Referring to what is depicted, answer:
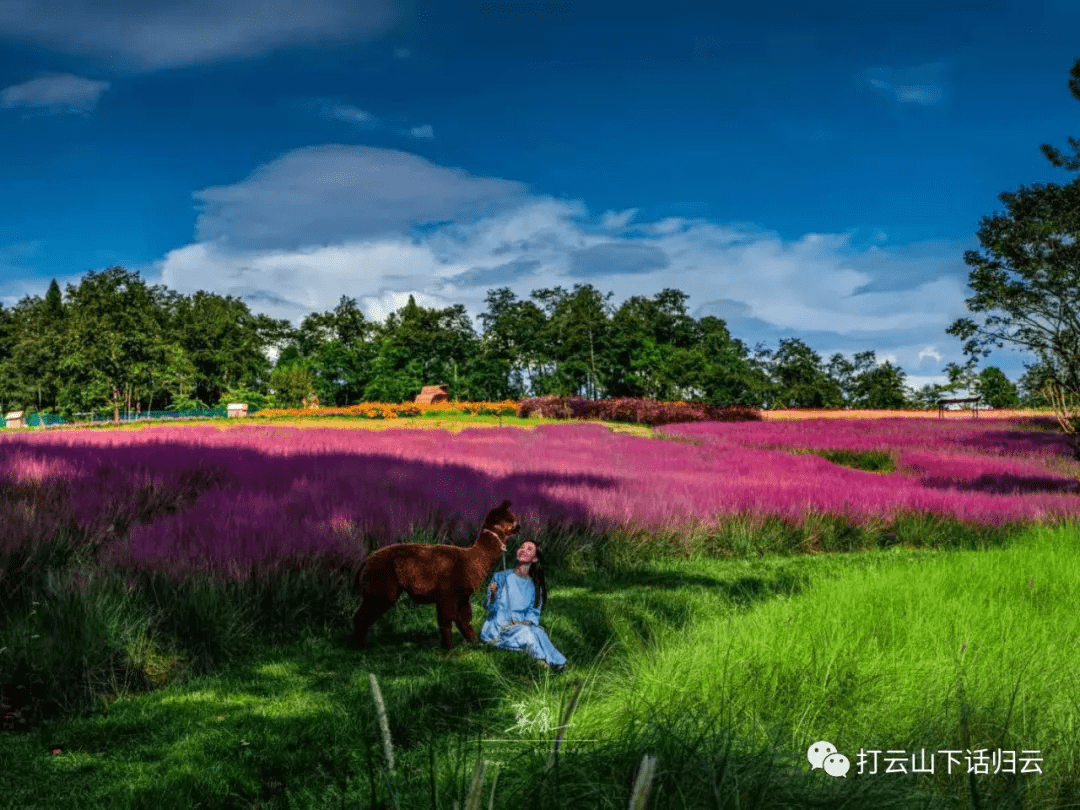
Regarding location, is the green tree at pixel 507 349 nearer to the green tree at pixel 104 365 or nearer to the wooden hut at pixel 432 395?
the wooden hut at pixel 432 395

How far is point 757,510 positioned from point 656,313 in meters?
66.3

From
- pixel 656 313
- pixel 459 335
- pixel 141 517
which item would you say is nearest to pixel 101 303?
pixel 459 335

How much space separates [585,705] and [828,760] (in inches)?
39.5

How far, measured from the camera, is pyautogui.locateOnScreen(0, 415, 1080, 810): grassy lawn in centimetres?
229

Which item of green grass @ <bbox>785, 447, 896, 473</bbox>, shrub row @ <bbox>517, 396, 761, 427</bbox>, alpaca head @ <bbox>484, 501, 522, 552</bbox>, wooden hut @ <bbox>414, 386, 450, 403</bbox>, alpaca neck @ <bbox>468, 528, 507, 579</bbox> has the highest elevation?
wooden hut @ <bbox>414, 386, 450, 403</bbox>

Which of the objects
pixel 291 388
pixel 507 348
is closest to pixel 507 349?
pixel 507 348

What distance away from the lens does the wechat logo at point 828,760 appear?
243 cm

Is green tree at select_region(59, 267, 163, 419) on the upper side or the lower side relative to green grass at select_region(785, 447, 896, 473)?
upper

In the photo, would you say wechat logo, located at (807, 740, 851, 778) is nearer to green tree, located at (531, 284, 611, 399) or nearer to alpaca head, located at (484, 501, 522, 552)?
alpaca head, located at (484, 501, 522, 552)

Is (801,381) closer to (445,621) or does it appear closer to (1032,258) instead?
(1032,258)

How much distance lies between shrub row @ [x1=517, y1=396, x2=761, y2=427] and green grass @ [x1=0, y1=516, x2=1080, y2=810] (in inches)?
1046

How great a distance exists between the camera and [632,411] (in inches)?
1336
